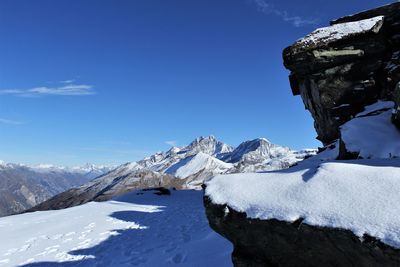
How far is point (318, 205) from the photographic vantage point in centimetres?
912

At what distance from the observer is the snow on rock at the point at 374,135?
16859 mm

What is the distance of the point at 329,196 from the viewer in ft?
30.3

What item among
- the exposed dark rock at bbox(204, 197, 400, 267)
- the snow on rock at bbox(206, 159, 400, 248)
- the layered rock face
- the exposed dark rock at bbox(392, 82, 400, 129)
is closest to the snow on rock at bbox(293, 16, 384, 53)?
the layered rock face

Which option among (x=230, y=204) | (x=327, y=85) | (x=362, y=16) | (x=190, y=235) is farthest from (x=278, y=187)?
(x=362, y=16)

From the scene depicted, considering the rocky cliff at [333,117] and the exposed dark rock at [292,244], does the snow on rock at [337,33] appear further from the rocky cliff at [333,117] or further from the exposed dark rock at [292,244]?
the exposed dark rock at [292,244]

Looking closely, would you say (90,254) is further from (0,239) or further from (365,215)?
(365,215)

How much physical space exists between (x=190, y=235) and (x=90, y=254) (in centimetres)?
619

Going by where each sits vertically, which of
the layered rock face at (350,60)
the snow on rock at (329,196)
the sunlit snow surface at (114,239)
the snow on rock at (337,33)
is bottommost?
the sunlit snow surface at (114,239)

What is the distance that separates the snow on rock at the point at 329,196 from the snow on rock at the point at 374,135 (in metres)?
5.94

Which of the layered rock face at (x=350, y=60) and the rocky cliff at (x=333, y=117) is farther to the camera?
the layered rock face at (x=350, y=60)

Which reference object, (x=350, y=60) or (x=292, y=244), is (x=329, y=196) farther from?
(x=350, y=60)

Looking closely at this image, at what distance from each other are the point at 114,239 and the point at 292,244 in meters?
15.3

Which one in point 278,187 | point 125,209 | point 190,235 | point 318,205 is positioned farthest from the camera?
point 125,209

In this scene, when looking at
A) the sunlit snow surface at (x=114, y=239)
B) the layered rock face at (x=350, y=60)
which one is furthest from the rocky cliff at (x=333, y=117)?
the sunlit snow surface at (x=114, y=239)
